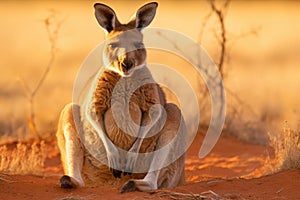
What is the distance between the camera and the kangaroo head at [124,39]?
788 cm

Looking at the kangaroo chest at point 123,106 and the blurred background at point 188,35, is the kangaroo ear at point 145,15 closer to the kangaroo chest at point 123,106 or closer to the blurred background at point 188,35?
the kangaroo chest at point 123,106

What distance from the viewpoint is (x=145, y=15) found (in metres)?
8.34

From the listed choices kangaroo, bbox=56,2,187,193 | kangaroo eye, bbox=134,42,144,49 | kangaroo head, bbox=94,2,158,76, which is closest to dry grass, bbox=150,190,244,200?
kangaroo, bbox=56,2,187,193

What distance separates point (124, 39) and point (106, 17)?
396 millimetres

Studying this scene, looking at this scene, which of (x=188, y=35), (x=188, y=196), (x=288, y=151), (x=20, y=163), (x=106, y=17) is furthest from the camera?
(x=188, y=35)

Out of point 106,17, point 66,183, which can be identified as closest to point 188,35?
point 106,17

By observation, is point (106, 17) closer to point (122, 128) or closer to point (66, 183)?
point (122, 128)

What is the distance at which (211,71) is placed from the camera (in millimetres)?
12211

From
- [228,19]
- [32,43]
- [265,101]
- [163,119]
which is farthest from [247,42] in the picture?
[163,119]

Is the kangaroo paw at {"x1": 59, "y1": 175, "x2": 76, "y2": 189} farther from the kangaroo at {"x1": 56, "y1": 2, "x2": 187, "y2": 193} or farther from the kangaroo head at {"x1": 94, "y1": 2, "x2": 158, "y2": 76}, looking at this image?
the kangaroo head at {"x1": 94, "y1": 2, "x2": 158, "y2": 76}

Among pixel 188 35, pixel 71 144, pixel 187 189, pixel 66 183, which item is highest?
pixel 188 35

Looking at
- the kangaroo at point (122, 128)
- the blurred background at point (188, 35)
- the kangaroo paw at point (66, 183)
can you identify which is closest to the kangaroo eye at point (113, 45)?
the kangaroo at point (122, 128)

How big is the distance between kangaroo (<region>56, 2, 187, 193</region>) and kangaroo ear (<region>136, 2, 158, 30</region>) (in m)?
0.21

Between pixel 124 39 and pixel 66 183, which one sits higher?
pixel 124 39
